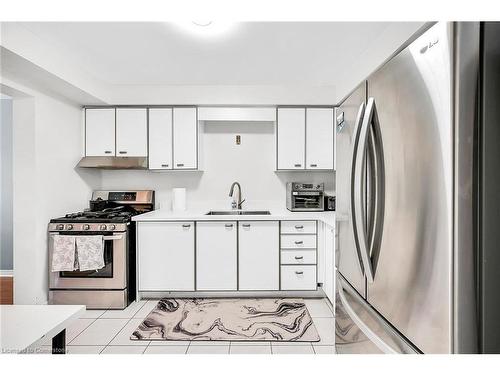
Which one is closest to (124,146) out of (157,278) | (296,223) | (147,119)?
(147,119)

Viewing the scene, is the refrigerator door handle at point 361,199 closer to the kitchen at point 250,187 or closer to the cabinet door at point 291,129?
the kitchen at point 250,187

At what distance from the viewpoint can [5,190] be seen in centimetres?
383

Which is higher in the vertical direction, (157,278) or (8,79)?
(8,79)

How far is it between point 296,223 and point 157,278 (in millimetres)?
1515

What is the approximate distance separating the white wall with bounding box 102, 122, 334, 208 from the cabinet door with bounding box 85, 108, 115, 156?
41cm

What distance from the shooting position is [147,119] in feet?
11.6

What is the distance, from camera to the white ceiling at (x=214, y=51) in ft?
7.35

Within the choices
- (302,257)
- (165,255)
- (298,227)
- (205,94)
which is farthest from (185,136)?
(302,257)

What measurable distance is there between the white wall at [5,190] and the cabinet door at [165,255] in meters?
1.94

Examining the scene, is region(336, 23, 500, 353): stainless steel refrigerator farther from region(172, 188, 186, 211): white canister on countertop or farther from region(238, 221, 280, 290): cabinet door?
region(172, 188, 186, 211): white canister on countertop

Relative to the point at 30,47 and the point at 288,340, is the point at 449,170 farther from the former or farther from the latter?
the point at 30,47

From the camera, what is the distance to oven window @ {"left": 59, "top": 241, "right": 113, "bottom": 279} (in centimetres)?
301

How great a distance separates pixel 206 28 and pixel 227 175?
1913mm

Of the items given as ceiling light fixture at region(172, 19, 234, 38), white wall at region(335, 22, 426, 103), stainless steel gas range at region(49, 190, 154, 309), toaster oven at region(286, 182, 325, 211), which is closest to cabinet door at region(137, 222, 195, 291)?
stainless steel gas range at region(49, 190, 154, 309)
